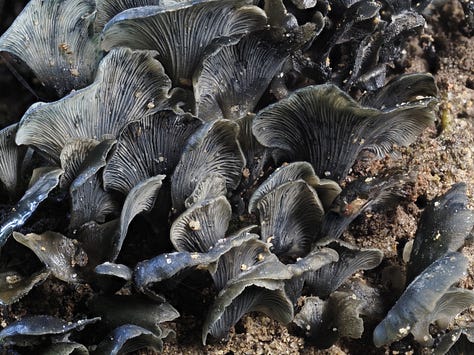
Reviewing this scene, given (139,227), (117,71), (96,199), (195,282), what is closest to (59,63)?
(117,71)

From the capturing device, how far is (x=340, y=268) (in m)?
2.53

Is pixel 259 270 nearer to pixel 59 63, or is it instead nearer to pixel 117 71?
pixel 117 71

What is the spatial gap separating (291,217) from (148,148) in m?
0.60

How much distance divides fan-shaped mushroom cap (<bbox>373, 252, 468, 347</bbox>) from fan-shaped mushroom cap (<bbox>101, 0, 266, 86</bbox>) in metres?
1.10

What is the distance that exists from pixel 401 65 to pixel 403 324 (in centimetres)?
145

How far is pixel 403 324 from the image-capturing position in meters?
2.25

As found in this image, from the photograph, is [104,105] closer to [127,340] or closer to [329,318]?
[127,340]

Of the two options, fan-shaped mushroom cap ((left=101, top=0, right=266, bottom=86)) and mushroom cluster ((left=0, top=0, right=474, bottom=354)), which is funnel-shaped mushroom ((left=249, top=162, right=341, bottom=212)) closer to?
mushroom cluster ((left=0, top=0, right=474, bottom=354))

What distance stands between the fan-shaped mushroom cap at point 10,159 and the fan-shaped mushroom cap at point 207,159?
603 mm

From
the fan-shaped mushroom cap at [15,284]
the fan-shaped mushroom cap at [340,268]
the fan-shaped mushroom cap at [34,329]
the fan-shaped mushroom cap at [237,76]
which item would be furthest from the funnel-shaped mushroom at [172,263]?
the fan-shaped mushroom cap at [237,76]

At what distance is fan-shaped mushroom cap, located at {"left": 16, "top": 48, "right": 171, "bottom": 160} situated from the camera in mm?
2234

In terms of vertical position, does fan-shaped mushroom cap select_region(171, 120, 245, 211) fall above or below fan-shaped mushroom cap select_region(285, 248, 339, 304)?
above

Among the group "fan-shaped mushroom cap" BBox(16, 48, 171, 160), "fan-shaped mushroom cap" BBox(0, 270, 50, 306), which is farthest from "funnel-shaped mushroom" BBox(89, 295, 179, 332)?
"fan-shaped mushroom cap" BBox(16, 48, 171, 160)

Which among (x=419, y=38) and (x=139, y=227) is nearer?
(x=139, y=227)
